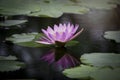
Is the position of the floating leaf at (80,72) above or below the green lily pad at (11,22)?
below

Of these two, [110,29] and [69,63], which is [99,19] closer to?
[110,29]

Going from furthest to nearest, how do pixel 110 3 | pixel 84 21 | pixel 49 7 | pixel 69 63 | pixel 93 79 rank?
pixel 110 3 < pixel 49 7 < pixel 84 21 < pixel 69 63 < pixel 93 79

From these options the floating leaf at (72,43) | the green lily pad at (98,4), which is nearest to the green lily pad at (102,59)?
the floating leaf at (72,43)

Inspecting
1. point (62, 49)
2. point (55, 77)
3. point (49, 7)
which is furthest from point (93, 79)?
point (49, 7)

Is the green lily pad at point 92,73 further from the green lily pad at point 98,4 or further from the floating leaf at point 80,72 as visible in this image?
the green lily pad at point 98,4

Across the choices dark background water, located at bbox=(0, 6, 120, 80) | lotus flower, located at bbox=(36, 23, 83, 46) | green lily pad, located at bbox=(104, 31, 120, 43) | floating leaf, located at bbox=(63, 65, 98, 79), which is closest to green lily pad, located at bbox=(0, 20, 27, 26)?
dark background water, located at bbox=(0, 6, 120, 80)

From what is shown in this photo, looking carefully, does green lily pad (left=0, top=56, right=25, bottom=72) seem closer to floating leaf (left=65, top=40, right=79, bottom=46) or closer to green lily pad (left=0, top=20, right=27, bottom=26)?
floating leaf (left=65, top=40, right=79, bottom=46)
